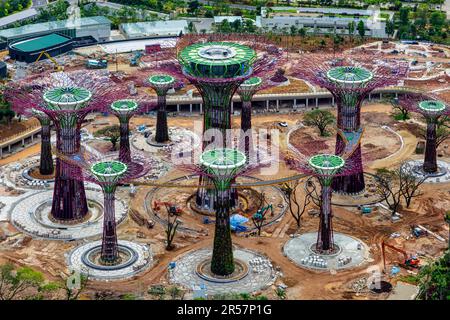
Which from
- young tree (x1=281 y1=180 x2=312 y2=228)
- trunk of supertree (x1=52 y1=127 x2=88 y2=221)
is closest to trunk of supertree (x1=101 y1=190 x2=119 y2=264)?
trunk of supertree (x1=52 y1=127 x2=88 y2=221)

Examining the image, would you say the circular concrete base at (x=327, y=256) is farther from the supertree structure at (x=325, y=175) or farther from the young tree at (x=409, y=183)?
the young tree at (x=409, y=183)

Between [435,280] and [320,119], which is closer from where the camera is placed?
[435,280]

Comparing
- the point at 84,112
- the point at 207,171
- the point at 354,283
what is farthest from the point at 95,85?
the point at 354,283

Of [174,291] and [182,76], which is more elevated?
[182,76]

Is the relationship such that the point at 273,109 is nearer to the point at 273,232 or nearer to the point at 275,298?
the point at 273,232

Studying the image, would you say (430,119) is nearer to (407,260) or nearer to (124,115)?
(407,260)

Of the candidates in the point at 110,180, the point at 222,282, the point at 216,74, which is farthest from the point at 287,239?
the point at 110,180

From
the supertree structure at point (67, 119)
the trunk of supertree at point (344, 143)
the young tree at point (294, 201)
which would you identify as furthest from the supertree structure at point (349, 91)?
the supertree structure at point (67, 119)
